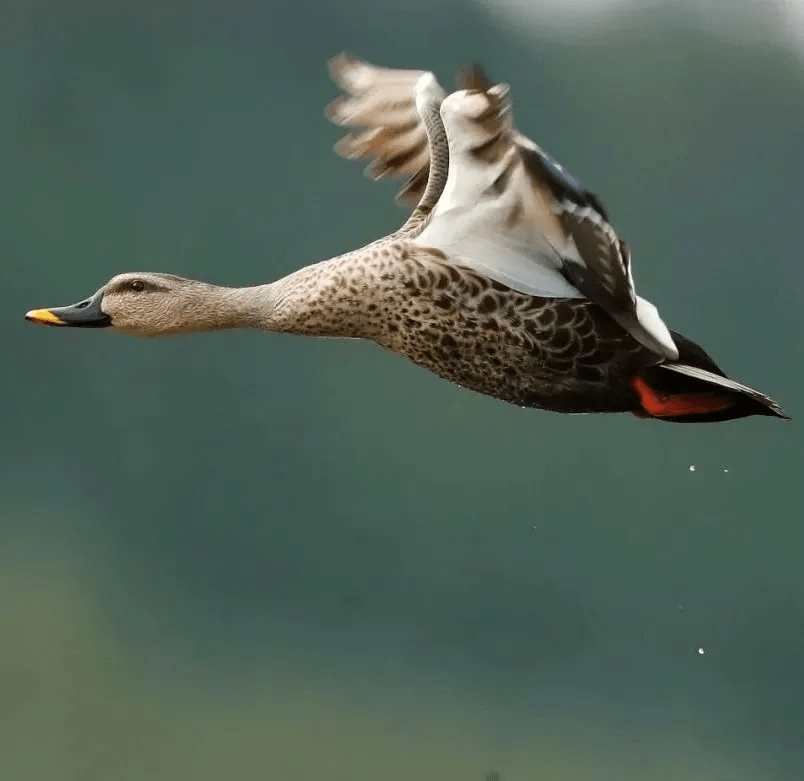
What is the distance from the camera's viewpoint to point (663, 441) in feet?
11.4

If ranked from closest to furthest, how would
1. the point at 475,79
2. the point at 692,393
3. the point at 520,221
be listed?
the point at 475,79 < the point at 520,221 < the point at 692,393

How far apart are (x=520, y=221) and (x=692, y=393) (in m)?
0.33

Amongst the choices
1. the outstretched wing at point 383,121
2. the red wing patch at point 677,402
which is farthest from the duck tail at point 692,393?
the outstretched wing at point 383,121

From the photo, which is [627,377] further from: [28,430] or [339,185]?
[28,430]

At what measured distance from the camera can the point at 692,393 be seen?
69.7 inches

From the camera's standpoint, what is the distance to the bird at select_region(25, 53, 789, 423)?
160cm

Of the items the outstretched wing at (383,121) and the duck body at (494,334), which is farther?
the outstretched wing at (383,121)

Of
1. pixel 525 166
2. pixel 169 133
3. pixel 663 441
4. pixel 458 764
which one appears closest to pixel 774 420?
pixel 663 441

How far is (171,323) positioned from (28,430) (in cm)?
169

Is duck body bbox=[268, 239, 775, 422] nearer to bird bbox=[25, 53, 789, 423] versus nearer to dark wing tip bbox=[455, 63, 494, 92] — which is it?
bird bbox=[25, 53, 789, 423]

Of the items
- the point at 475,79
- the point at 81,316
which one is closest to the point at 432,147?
the point at 475,79

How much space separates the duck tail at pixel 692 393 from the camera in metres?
1.72

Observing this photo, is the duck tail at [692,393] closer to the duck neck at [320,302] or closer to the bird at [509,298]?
the bird at [509,298]

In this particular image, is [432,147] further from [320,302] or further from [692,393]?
[692,393]
